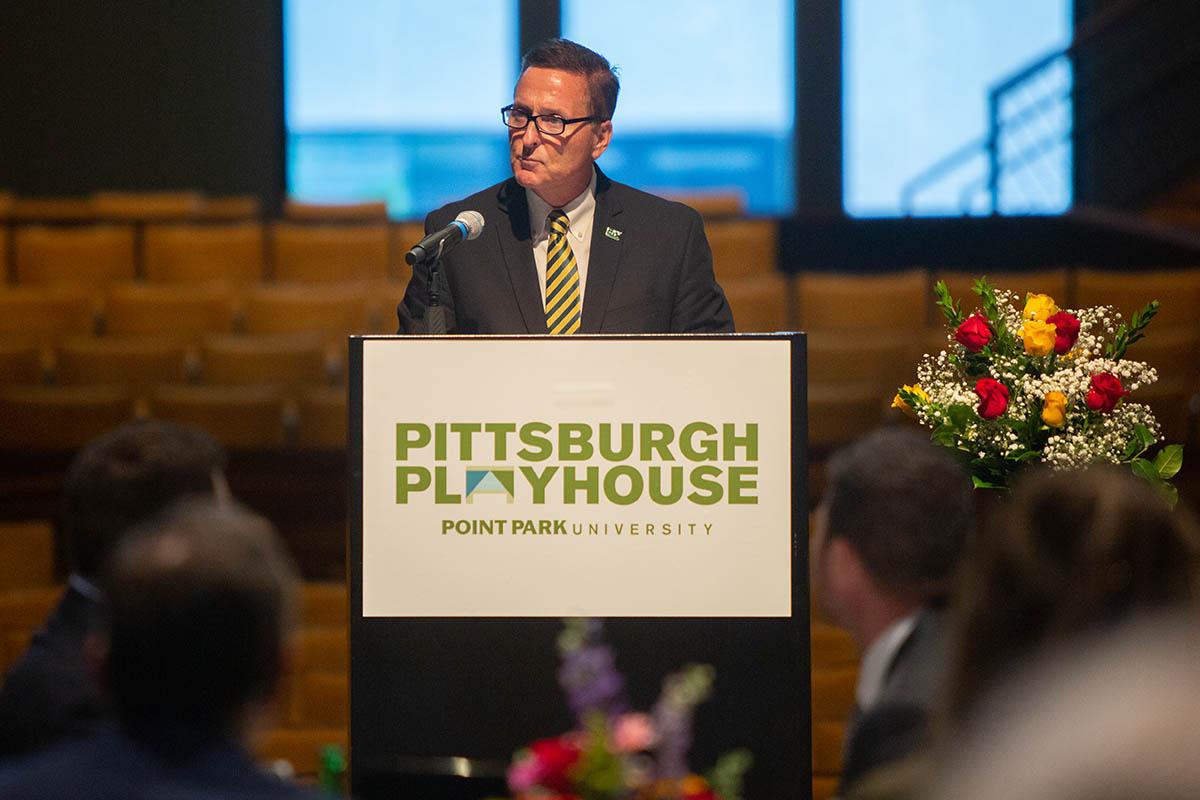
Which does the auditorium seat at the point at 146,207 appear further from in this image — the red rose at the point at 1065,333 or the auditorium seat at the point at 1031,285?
the red rose at the point at 1065,333

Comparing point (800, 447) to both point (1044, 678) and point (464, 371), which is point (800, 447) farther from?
point (1044, 678)

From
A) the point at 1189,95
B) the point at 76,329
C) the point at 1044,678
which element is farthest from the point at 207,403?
the point at 1189,95

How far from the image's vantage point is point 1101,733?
0.71 metres

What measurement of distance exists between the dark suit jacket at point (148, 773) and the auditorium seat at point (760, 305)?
15.1 feet

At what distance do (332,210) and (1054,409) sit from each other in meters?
5.33

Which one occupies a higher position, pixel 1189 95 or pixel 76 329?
pixel 1189 95

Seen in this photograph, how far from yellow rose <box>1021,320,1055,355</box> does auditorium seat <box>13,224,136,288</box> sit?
510 cm

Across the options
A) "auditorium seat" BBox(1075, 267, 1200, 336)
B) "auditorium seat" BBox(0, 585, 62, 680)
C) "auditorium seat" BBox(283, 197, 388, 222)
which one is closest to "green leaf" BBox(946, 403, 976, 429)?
"auditorium seat" BBox(0, 585, 62, 680)

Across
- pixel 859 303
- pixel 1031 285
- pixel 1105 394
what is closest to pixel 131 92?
pixel 859 303

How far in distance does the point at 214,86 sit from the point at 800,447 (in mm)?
7438

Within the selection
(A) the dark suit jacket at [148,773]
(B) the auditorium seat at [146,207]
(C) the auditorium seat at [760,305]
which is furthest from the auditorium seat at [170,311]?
(A) the dark suit jacket at [148,773]

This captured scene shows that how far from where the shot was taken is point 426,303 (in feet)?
7.35

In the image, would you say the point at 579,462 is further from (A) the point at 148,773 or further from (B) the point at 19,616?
(B) the point at 19,616

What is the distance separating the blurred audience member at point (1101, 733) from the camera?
692mm
